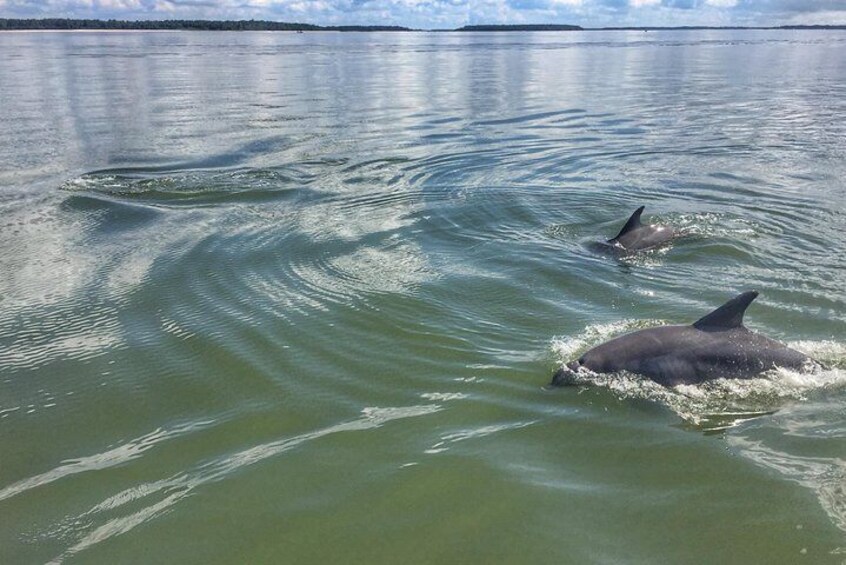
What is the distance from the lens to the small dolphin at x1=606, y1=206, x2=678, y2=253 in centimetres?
1244

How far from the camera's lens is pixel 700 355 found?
7758 mm

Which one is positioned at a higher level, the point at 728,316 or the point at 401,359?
the point at 728,316

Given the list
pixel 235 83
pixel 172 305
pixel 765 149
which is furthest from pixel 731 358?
pixel 235 83

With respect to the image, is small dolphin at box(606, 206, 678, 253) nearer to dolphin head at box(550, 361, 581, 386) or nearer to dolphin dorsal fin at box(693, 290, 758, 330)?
dolphin dorsal fin at box(693, 290, 758, 330)

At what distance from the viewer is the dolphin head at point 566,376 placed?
7781 millimetres

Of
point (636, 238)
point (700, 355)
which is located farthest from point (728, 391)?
point (636, 238)

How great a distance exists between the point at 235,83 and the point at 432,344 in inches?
1632

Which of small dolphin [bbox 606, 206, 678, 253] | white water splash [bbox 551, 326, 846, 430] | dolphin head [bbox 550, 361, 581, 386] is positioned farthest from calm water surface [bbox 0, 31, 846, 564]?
small dolphin [bbox 606, 206, 678, 253]

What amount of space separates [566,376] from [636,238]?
567cm

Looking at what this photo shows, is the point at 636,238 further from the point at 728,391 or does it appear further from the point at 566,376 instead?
the point at 566,376

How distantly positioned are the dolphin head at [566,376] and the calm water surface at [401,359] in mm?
158

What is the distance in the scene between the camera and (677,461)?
6.40 metres

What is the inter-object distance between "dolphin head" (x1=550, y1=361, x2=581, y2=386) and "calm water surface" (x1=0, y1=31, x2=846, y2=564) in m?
0.16

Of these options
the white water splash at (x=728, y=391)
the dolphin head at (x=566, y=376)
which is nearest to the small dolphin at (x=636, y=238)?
the white water splash at (x=728, y=391)
